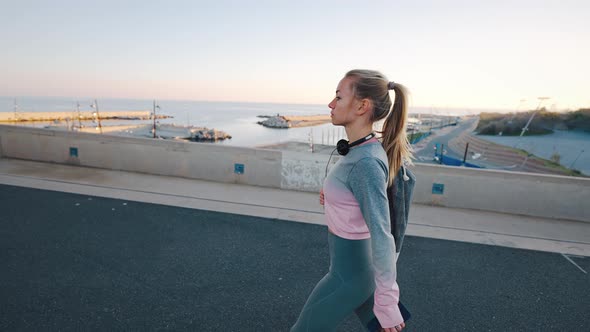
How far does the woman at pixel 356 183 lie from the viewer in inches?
56.0

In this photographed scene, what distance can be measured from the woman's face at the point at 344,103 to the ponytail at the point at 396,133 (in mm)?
185

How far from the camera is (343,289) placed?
152 cm

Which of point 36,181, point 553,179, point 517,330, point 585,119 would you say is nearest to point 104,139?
point 36,181

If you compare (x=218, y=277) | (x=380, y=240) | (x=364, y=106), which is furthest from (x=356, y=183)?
(x=218, y=277)

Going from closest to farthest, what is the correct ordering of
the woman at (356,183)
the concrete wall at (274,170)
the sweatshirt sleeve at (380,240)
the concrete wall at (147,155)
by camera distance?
the sweatshirt sleeve at (380,240) → the woman at (356,183) → the concrete wall at (274,170) → the concrete wall at (147,155)

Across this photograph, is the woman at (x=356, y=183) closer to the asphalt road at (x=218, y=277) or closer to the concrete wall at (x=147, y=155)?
the asphalt road at (x=218, y=277)

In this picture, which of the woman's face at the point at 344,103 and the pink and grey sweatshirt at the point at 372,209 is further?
the woman's face at the point at 344,103

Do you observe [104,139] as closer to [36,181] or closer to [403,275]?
[36,181]

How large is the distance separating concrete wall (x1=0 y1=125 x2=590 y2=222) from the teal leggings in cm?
475

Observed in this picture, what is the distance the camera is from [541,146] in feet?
60.4

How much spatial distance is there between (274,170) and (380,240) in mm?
5442

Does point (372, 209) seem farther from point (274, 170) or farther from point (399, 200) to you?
point (274, 170)

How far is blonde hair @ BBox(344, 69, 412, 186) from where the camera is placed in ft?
4.77

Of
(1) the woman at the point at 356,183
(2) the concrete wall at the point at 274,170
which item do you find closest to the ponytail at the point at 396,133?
(1) the woman at the point at 356,183
